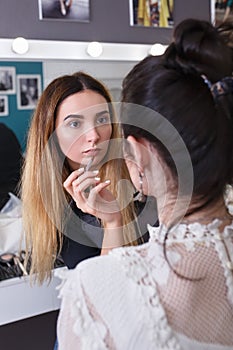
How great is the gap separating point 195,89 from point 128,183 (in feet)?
1.66

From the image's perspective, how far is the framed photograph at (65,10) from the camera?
50.1 inches

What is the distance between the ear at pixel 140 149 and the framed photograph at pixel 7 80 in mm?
756

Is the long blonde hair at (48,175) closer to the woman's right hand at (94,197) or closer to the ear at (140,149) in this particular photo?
the woman's right hand at (94,197)

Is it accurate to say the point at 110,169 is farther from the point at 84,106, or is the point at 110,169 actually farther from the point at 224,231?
the point at 224,231

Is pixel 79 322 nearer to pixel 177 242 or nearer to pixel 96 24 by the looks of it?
pixel 177 242

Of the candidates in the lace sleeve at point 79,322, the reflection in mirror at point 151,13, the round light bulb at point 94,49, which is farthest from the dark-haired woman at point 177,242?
the reflection in mirror at point 151,13

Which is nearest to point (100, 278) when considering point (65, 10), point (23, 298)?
point (23, 298)

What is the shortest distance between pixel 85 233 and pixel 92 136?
0.67ft

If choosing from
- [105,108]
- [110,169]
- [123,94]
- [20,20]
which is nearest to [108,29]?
[20,20]

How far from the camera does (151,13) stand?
1.50 meters

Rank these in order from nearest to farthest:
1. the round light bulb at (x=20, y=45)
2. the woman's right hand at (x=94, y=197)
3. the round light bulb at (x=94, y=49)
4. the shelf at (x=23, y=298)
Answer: the woman's right hand at (x=94, y=197), the shelf at (x=23, y=298), the round light bulb at (x=20, y=45), the round light bulb at (x=94, y=49)

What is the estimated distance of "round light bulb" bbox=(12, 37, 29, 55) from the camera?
124 cm

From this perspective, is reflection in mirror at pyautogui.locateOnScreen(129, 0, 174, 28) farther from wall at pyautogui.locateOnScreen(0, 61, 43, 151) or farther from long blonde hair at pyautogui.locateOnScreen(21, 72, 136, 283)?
long blonde hair at pyautogui.locateOnScreen(21, 72, 136, 283)

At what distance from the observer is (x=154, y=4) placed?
4.89ft
